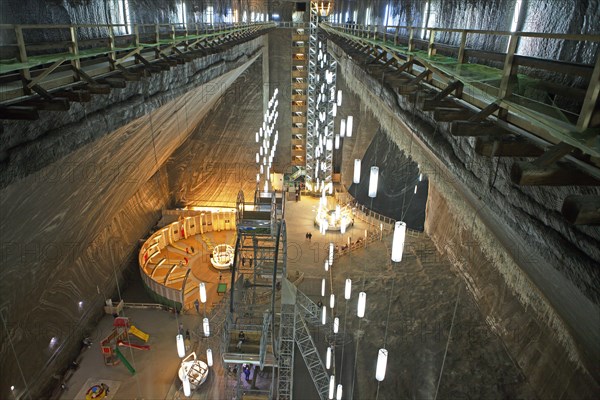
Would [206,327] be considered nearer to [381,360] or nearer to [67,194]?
[381,360]

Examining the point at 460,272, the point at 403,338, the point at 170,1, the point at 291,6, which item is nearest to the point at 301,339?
the point at 403,338

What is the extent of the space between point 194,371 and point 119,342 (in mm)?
2164

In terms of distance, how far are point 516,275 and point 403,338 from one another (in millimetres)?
3017

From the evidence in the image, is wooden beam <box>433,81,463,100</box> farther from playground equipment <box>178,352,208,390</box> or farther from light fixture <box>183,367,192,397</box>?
playground equipment <box>178,352,208,390</box>

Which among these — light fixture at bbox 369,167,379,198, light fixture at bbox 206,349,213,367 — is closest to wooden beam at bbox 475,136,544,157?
light fixture at bbox 369,167,379,198

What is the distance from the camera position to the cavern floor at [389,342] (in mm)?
6891

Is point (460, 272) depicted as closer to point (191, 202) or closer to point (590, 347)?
point (590, 347)

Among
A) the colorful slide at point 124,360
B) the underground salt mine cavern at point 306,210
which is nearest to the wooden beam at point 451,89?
the underground salt mine cavern at point 306,210

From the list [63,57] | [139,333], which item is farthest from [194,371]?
[63,57]

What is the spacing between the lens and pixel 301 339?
26.3ft

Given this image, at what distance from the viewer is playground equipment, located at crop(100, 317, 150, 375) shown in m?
8.84

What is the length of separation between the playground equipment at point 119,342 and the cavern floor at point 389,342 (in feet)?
0.53

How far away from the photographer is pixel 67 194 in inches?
179

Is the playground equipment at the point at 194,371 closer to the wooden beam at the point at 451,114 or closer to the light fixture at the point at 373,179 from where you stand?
the light fixture at the point at 373,179
